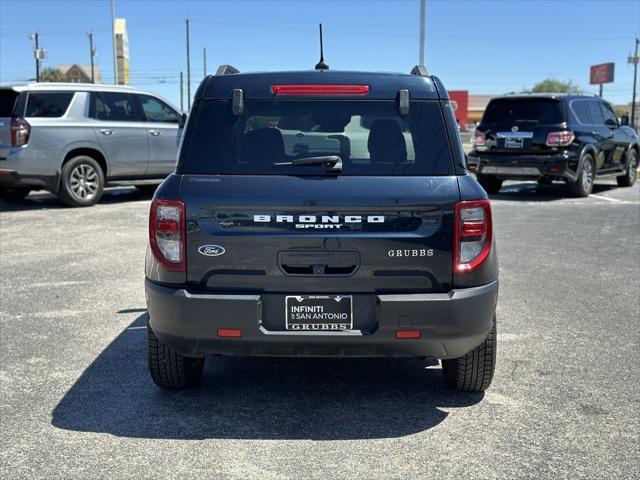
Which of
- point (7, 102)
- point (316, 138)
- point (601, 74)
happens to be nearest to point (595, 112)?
point (7, 102)

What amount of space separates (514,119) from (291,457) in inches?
461

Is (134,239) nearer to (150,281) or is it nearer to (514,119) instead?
(150,281)

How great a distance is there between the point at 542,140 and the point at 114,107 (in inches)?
302

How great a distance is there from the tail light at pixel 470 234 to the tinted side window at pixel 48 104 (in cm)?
1007

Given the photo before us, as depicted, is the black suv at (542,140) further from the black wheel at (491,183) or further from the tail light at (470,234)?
the tail light at (470,234)

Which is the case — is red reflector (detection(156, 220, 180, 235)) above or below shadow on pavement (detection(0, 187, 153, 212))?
above

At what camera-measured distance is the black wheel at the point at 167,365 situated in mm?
4258

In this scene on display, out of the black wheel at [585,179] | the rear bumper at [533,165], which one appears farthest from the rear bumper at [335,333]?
the black wheel at [585,179]

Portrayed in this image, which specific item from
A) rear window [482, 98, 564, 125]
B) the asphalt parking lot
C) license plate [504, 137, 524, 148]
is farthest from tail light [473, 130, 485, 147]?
the asphalt parking lot

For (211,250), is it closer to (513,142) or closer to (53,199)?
(513,142)

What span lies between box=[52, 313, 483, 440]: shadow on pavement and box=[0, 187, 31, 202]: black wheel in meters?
9.55

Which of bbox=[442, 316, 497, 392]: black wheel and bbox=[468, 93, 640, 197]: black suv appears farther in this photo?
bbox=[468, 93, 640, 197]: black suv

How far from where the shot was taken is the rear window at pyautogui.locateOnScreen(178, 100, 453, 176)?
12.8ft

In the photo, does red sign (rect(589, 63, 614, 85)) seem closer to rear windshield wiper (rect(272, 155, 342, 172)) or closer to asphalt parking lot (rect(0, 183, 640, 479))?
asphalt parking lot (rect(0, 183, 640, 479))
